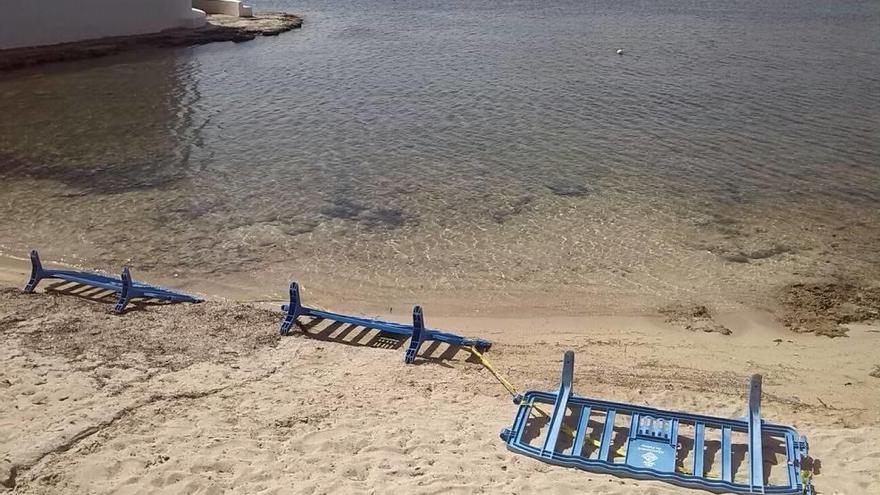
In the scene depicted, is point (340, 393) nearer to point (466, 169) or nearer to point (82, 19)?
point (466, 169)

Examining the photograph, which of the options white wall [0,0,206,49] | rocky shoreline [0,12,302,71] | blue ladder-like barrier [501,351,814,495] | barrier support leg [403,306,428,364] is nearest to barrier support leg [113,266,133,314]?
barrier support leg [403,306,428,364]

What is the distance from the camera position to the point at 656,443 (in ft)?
22.1

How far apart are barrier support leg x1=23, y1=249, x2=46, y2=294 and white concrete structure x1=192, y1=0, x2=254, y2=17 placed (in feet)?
101

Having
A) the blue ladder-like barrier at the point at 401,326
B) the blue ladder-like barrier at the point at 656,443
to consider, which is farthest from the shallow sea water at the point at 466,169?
A: the blue ladder-like barrier at the point at 656,443

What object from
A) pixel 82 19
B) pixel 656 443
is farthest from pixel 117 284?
pixel 82 19

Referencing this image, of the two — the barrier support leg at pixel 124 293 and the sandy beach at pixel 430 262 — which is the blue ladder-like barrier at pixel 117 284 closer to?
the barrier support leg at pixel 124 293

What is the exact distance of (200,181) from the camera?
50.9 ft

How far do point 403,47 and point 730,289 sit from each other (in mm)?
22346

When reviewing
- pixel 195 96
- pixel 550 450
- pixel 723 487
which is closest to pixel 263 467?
pixel 550 450

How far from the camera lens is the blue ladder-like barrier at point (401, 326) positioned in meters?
8.88

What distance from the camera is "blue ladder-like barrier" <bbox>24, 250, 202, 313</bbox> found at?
998 centimetres

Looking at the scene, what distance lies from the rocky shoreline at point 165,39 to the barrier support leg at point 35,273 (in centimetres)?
1876

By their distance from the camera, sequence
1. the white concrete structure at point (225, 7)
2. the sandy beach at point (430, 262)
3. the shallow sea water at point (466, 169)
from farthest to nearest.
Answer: the white concrete structure at point (225, 7) → the shallow sea water at point (466, 169) → the sandy beach at point (430, 262)

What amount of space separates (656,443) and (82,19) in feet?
99.3
